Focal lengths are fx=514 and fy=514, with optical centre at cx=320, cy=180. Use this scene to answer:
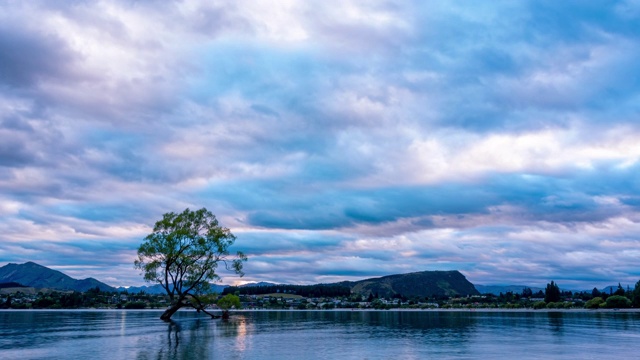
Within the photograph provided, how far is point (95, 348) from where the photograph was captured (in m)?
54.7

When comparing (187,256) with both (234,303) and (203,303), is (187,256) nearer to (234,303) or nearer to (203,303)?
(203,303)

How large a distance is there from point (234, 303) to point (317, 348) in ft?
258

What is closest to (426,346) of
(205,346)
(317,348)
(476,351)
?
(476,351)

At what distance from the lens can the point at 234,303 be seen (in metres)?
131

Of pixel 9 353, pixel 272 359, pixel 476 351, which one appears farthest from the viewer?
pixel 476 351

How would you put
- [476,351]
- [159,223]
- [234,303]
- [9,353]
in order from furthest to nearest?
[234,303]
[159,223]
[476,351]
[9,353]

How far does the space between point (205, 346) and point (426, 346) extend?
82.3 ft

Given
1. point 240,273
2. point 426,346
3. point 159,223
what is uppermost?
point 159,223

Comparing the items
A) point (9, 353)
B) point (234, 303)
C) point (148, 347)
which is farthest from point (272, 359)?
point (234, 303)

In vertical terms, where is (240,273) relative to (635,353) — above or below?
above

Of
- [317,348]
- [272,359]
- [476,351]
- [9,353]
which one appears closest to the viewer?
[272,359]

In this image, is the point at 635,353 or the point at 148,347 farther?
the point at 148,347

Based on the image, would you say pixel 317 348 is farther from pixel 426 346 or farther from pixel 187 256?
pixel 187 256

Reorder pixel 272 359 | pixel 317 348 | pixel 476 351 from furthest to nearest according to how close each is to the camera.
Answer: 1. pixel 317 348
2. pixel 476 351
3. pixel 272 359
